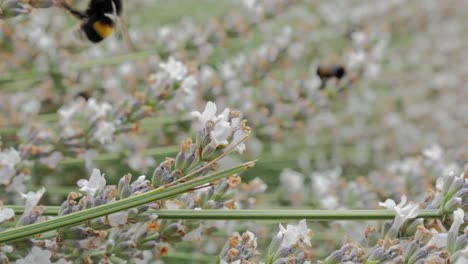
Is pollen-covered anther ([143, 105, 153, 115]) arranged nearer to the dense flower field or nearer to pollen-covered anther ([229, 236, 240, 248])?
the dense flower field

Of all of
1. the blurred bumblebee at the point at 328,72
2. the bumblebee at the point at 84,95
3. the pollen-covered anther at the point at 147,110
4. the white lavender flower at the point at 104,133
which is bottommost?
the white lavender flower at the point at 104,133

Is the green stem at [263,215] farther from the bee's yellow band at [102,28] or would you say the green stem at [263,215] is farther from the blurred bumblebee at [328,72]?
the blurred bumblebee at [328,72]

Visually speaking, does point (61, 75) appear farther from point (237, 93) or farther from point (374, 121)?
point (374, 121)

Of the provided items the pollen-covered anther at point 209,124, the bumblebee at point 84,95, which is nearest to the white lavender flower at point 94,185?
the pollen-covered anther at point 209,124

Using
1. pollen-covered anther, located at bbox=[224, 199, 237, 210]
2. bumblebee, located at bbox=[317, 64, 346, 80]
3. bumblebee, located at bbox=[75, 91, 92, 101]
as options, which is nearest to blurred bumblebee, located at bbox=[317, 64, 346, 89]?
bumblebee, located at bbox=[317, 64, 346, 80]

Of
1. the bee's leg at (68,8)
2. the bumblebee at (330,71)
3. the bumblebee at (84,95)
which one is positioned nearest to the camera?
the bee's leg at (68,8)

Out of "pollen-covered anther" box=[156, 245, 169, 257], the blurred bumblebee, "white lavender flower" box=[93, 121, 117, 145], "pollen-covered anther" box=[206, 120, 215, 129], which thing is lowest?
"pollen-covered anther" box=[156, 245, 169, 257]

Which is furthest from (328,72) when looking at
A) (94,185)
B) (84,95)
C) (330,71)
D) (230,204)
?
(94,185)

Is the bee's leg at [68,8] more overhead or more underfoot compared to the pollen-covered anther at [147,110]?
more overhead
